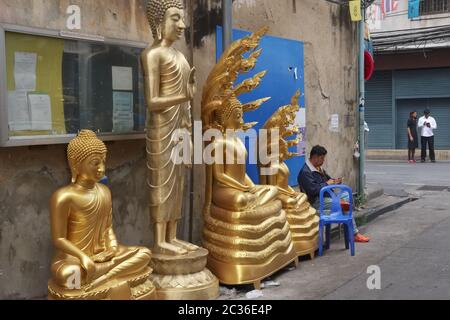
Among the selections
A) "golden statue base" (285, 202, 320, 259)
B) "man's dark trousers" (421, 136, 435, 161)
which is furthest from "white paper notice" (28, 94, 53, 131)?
"man's dark trousers" (421, 136, 435, 161)

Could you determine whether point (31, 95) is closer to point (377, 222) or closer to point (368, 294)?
point (368, 294)

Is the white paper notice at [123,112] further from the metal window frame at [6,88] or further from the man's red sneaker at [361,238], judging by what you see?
the man's red sneaker at [361,238]

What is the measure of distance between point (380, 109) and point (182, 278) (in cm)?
1531

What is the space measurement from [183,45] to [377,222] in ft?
12.8

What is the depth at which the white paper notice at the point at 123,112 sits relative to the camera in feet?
14.7

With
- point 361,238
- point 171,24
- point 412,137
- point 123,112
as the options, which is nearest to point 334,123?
point 361,238

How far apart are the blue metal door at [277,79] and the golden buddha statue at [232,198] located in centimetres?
103

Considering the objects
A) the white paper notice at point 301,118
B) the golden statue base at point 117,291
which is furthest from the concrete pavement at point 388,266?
the white paper notice at point 301,118

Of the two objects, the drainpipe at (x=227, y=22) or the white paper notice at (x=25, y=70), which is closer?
the white paper notice at (x=25, y=70)

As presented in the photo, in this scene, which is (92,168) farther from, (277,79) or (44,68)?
Answer: (277,79)

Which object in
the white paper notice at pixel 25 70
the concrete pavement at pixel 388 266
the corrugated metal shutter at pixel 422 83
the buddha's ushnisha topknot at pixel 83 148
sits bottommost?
→ the concrete pavement at pixel 388 266

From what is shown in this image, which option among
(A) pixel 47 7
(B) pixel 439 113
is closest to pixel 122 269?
(A) pixel 47 7

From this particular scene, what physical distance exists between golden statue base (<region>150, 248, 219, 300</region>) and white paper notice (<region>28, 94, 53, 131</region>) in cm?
128

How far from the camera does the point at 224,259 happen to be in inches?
179
